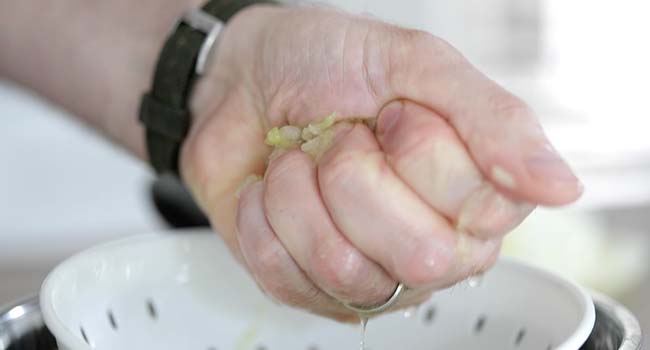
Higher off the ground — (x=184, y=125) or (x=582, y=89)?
(x=184, y=125)

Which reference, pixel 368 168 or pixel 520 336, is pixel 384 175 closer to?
pixel 368 168

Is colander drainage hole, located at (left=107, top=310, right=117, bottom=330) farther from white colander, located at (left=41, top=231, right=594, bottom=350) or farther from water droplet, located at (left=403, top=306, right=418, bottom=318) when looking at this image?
water droplet, located at (left=403, top=306, right=418, bottom=318)

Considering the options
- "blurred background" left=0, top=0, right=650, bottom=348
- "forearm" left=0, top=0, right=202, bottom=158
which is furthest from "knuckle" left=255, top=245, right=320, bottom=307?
"blurred background" left=0, top=0, right=650, bottom=348

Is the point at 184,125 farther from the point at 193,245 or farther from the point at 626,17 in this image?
the point at 626,17

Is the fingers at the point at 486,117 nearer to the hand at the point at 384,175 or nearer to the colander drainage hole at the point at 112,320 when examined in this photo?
the hand at the point at 384,175

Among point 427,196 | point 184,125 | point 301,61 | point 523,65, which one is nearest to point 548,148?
point 427,196

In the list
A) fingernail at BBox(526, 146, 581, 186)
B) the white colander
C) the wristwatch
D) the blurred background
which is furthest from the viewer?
the blurred background

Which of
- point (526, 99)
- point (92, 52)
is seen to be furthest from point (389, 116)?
point (526, 99)
